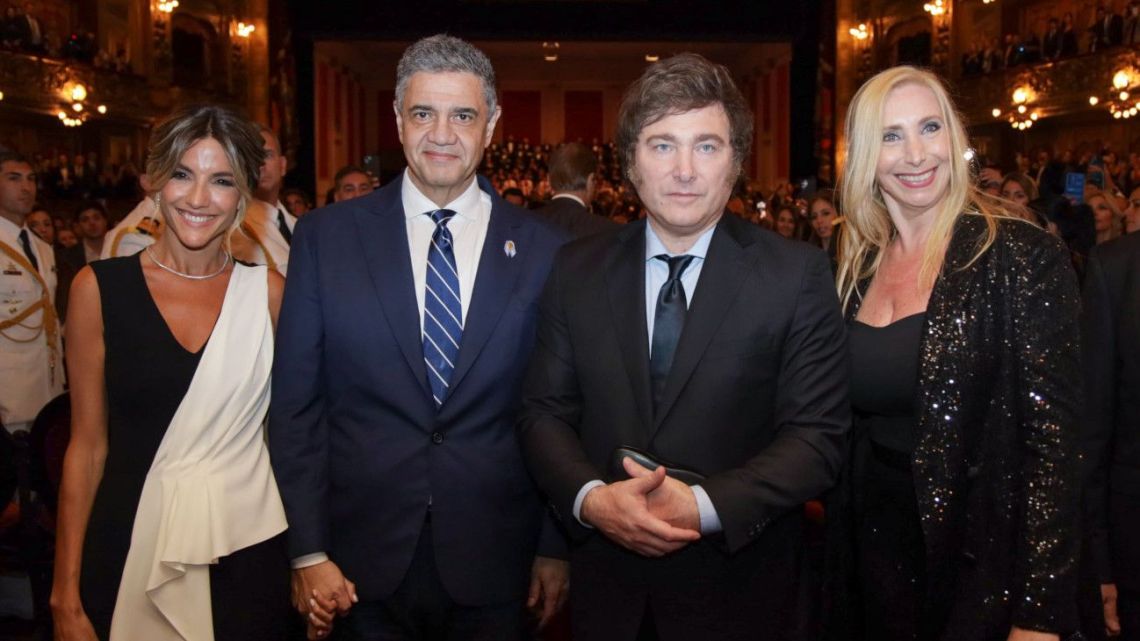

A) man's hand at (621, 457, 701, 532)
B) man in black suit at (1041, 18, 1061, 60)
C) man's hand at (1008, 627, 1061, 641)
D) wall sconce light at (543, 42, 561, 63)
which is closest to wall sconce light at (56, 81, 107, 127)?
wall sconce light at (543, 42, 561, 63)

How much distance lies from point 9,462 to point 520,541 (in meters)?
1.85

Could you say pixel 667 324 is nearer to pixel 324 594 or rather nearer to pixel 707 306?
pixel 707 306

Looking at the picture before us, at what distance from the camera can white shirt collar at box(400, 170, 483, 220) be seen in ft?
7.08

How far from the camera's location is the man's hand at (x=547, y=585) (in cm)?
215

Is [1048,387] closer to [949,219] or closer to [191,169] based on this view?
[949,219]

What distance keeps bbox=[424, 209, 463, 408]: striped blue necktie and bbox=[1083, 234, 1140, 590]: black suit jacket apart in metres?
1.29

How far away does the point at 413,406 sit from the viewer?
6.56 feet

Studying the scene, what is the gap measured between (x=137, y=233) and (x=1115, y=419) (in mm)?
3148

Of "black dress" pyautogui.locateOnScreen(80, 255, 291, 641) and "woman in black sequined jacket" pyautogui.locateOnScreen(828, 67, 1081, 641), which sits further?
"black dress" pyautogui.locateOnScreen(80, 255, 291, 641)

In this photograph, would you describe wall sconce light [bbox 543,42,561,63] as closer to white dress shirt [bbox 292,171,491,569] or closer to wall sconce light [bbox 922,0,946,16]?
wall sconce light [bbox 922,0,946,16]

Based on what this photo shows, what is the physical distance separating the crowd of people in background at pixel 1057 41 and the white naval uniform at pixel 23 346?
11.7m

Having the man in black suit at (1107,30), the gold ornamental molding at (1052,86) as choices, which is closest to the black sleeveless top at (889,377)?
the gold ornamental molding at (1052,86)

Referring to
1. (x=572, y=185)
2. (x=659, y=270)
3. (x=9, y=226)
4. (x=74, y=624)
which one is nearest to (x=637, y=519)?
(x=659, y=270)

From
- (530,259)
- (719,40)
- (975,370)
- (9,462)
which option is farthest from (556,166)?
(719,40)
